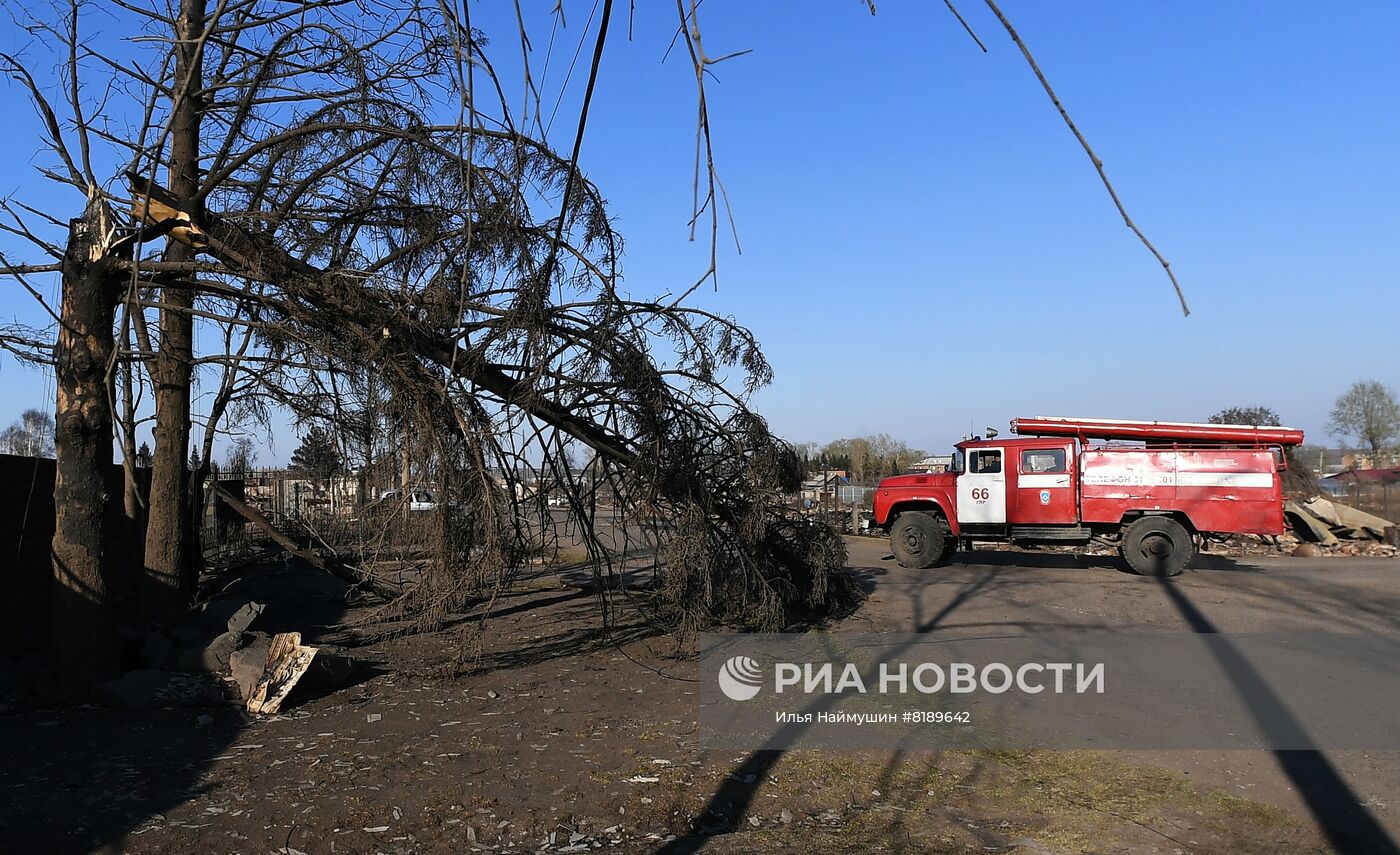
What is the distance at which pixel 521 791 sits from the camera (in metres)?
5.38

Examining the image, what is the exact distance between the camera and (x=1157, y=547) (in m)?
15.3

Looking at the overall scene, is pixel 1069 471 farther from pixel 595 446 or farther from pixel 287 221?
pixel 287 221

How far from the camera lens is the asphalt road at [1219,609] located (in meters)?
5.16

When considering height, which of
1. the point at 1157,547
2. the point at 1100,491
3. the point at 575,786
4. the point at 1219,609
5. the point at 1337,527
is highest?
the point at 1100,491

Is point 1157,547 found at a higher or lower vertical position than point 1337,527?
lower

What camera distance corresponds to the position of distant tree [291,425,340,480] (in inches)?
358

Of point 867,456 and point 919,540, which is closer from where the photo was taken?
point 919,540

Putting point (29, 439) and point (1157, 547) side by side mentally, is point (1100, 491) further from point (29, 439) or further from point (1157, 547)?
point (29, 439)

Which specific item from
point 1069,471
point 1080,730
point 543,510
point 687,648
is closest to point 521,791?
point 543,510

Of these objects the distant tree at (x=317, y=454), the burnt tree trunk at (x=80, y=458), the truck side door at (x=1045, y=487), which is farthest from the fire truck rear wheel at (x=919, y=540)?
the burnt tree trunk at (x=80, y=458)

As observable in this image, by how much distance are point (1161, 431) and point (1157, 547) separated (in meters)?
2.53

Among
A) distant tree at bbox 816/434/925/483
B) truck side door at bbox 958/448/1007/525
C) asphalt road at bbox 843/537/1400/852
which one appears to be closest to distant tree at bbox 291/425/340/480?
asphalt road at bbox 843/537/1400/852

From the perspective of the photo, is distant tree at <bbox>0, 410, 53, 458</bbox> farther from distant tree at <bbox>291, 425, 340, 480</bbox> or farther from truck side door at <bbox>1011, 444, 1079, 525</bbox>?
truck side door at <bbox>1011, 444, 1079, 525</bbox>

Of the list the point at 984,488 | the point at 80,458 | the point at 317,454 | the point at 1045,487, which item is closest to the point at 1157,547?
the point at 1045,487
